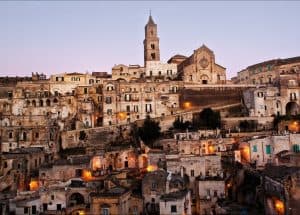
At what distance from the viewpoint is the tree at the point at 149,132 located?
51228 millimetres

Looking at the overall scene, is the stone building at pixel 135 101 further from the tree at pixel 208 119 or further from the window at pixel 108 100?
the tree at pixel 208 119

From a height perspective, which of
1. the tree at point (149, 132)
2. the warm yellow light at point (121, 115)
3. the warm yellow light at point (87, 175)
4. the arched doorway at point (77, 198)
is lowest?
the arched doorway at point (77, 198)

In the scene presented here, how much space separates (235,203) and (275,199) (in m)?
4.86

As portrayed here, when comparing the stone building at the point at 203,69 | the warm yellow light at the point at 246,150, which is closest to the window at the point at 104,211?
the warm yellow light at the point at 246,150

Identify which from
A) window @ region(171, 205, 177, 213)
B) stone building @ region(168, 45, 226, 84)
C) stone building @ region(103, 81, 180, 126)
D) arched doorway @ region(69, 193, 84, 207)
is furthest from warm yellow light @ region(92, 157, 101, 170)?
stone building @ region(168, 45, 226, 84)

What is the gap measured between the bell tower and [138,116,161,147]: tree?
25795mm

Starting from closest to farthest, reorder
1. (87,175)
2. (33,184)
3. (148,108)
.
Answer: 1. (87,175)
2. (33,184)
3. (148,108)

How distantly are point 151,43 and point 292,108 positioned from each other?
29708mm

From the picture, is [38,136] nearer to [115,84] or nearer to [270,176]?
[115,84]

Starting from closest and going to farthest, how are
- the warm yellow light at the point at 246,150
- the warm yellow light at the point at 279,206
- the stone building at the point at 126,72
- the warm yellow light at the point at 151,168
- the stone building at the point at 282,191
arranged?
1. the stone building at the point at 282,191
2. the warm yellow light at the point at 279,206
3. the warm yellow light at the point at 151,168
4. the warm yellow light at the point at 246,150
5. the stone building at the point at 126,72

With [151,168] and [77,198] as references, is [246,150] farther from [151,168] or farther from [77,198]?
[77,198]

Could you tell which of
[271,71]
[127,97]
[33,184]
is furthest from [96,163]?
[271,71]

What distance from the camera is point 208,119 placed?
179 ft

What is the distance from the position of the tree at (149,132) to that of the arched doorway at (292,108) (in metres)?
17.7
